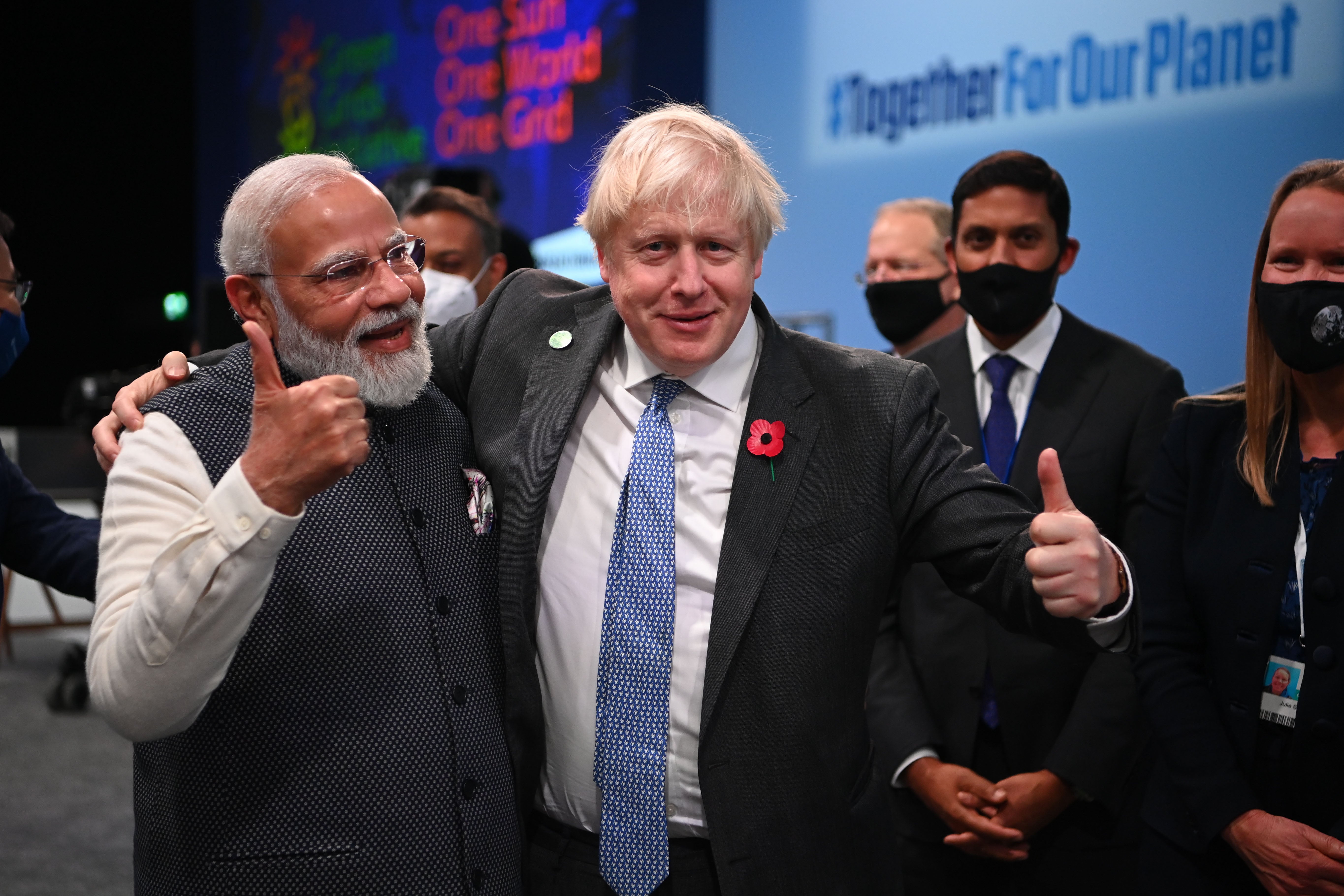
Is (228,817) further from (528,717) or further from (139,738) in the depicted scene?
(528,717)

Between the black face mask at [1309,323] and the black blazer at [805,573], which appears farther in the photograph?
the black face mask at [1309,323]

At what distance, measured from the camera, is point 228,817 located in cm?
160

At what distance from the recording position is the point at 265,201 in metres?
1.74

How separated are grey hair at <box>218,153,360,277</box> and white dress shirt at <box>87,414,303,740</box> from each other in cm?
42

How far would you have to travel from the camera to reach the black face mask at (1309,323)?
1.99m

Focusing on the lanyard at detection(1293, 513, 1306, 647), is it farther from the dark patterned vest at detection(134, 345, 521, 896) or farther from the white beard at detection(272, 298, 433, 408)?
the white beard at detection(272, 298, 433, 408)

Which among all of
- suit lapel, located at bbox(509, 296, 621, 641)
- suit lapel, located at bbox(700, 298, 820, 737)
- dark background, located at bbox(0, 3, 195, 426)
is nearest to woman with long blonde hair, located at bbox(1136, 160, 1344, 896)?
suit lapel, located at bbox(700, 298, 820, 737)

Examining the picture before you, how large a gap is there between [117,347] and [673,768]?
34.1 ft

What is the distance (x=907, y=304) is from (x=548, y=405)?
1829mm

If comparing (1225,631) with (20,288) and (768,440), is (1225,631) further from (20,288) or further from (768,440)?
(20,288)

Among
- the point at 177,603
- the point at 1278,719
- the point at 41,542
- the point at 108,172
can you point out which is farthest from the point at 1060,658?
the point at 108,172

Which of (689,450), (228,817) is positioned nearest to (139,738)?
(228,817)

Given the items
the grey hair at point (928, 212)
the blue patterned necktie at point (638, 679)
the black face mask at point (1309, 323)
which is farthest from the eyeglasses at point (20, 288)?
the black face mask at point (1309, 323)

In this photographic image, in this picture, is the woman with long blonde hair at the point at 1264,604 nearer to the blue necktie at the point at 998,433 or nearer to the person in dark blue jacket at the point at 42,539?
the blue necktie at the point at 998,433
